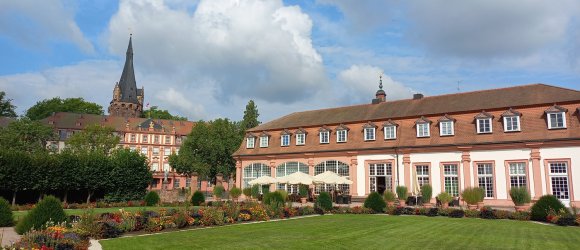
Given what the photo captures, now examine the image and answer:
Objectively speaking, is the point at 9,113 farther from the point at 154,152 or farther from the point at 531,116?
the point at 531,116

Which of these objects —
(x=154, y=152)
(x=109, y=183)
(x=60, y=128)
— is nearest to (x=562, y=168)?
(x=109, y=183)

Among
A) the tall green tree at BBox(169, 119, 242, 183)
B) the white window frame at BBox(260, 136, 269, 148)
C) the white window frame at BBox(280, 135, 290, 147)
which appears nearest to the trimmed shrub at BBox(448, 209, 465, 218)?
the white window frame at BBox(280, 135, 290, 147)

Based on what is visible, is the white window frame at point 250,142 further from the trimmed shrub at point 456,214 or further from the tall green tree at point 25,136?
the tall green tree at point 25,136

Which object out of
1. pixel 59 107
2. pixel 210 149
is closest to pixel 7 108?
pixel 59 107

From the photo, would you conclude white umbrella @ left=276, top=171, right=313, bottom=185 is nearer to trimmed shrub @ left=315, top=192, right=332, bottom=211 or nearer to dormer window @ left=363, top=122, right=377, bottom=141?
trimmed shrub @ left=315, top=192, right=332, bottom=211

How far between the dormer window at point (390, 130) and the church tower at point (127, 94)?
7505cm

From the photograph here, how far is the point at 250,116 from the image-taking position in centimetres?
6297

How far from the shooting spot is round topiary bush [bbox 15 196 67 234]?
47.0ft

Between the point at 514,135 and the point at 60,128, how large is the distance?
7383 cm

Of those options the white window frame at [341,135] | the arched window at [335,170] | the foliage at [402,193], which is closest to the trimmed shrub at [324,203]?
the foliage at [402,193]

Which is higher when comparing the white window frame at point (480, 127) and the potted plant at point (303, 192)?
the white window frame at point (480, 127)

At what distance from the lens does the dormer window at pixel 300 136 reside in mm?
38125

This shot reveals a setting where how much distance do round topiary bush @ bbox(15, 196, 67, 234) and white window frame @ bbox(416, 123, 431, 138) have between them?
81.4 feet

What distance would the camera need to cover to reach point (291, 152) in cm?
3791
